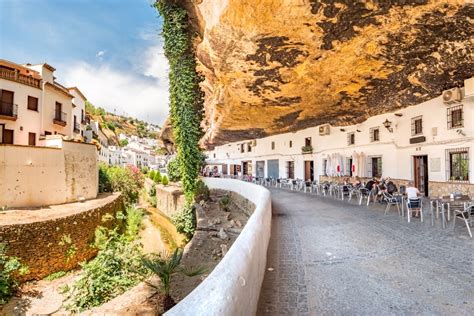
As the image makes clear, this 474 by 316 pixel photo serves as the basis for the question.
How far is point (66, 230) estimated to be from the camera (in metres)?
12.3

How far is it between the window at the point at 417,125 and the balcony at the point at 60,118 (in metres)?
24.8

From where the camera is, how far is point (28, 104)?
781 inches

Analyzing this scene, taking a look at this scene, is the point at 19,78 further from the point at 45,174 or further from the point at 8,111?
the point at 45,174

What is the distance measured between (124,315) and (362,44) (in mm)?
8881

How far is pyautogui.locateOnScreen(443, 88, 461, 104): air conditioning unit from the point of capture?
1021 cm

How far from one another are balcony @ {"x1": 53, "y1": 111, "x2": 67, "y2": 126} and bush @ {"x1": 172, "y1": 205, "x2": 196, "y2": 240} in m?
14.3

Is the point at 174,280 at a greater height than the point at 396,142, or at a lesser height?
lesser

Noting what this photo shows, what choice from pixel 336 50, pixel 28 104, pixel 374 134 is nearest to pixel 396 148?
pixel 374 134

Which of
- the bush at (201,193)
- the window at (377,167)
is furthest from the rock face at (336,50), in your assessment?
the bush at (201,193)

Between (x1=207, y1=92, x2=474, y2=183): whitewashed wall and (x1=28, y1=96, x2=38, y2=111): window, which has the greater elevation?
(x1=28, y1=96, x2=38, y2=111): window

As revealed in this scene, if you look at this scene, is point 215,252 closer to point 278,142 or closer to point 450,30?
point 450,30

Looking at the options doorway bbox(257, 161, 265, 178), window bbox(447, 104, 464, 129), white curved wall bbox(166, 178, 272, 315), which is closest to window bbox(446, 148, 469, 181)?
window bbox(447, 104, 464, 129)

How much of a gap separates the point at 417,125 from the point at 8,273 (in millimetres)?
18121

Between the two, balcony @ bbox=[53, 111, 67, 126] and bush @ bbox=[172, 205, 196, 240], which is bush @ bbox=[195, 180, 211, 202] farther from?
balcony @ bbox=[53, 111, 67, 126]
